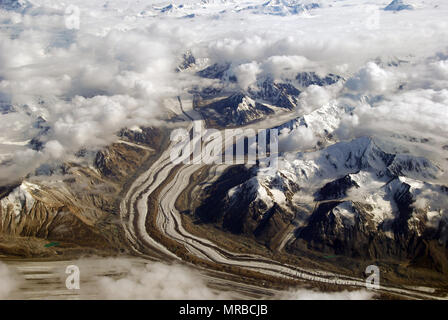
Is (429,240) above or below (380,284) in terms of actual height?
above

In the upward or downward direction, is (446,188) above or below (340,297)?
above

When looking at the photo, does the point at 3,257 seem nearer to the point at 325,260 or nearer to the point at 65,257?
the point at 65,257

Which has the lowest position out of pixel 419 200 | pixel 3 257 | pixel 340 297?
pixel 340 297

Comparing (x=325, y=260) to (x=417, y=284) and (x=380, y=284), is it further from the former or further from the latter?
(x=417, y=284)

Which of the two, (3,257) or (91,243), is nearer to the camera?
(3,257)
